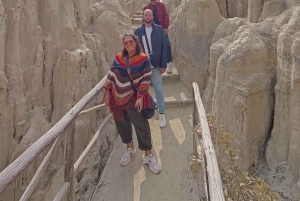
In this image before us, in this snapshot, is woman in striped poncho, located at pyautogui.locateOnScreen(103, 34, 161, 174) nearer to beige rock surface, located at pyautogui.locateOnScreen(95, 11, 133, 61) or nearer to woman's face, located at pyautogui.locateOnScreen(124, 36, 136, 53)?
woman's face, located at pyautogui.locateOnScreen(124, 36, 136, 53)

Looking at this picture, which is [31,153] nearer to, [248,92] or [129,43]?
[129,43]

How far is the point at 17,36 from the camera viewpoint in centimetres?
395

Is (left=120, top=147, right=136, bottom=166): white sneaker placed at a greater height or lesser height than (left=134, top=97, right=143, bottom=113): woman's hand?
lesser

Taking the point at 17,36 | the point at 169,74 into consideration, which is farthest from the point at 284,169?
the point at 17,36

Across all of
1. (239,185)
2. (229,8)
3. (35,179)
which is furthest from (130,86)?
(229,8)

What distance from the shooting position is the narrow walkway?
123 inches

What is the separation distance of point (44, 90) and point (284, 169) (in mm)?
3909

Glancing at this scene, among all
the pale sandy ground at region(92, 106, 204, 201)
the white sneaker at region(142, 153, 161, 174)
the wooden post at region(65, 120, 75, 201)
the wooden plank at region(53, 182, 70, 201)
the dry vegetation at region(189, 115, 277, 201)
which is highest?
the wooden post at region(65, 120, 75, 201)

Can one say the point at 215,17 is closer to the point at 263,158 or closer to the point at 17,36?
the point at 263,158

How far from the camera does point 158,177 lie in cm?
338

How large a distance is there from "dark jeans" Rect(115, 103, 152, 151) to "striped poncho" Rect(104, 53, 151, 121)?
5.7 inches

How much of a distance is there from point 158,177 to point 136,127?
0.73 m

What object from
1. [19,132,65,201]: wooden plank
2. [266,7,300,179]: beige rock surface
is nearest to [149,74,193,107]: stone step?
[266,7,300,179]: beige rock surface

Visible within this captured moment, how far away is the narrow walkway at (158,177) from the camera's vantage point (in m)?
3.12
